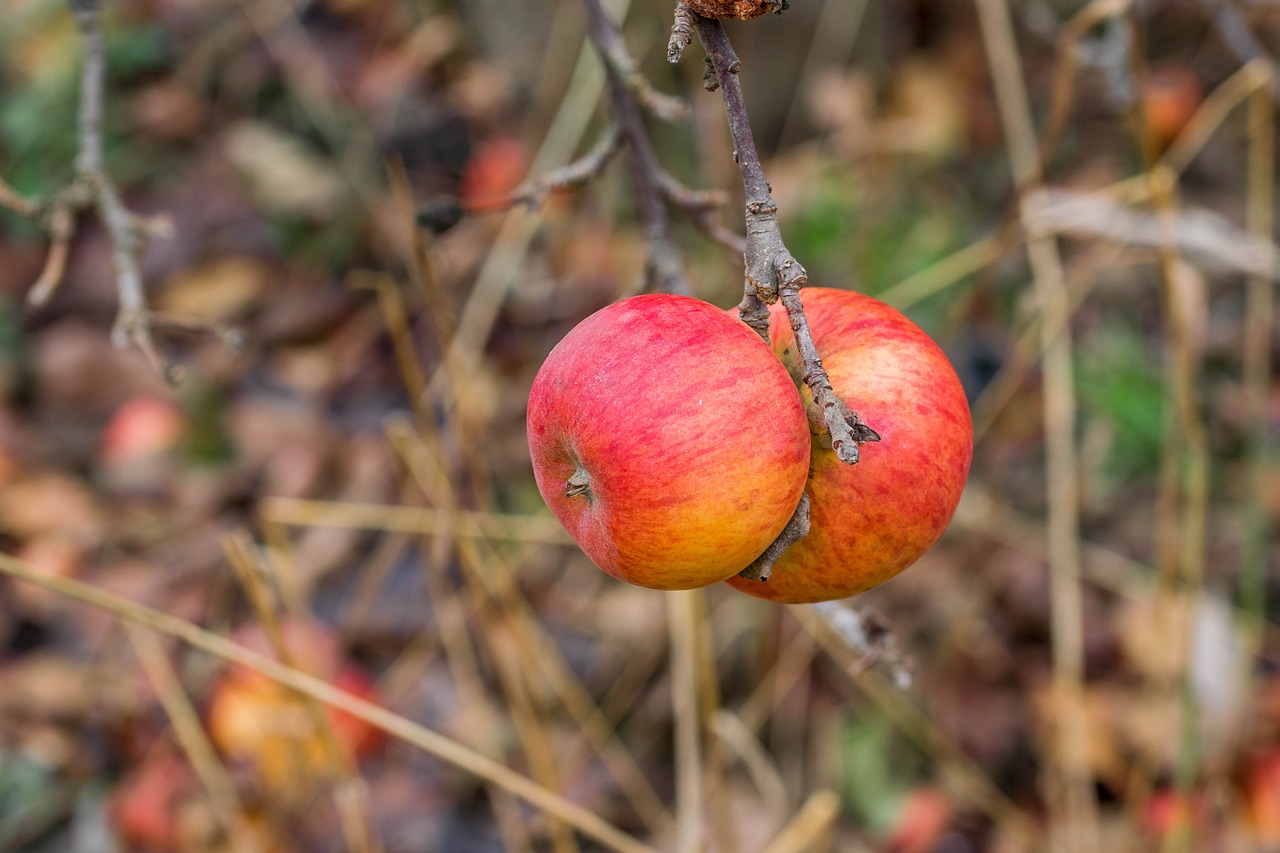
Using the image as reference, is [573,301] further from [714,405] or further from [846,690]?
[714,405]

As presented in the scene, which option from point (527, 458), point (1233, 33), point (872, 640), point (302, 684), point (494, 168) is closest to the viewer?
point (872, 640)

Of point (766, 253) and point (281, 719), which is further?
point (281, 719)

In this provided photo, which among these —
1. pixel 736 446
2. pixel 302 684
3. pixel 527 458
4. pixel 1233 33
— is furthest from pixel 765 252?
pixel 527 458

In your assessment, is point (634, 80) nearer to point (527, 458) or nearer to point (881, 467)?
point (881, 467)

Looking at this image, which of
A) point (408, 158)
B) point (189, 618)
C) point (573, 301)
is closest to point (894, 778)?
point (573, 301)

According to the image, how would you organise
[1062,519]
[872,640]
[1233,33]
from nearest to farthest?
[872,640]
[1062,519]
[1233,33]

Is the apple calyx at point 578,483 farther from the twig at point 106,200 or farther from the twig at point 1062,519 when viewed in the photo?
the twig at point 1062,519

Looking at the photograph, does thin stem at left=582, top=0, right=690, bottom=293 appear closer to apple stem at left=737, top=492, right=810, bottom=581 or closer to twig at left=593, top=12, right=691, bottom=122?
twig at left=593, top=12, right=691, bottom=122
